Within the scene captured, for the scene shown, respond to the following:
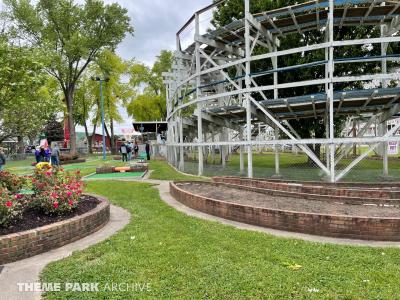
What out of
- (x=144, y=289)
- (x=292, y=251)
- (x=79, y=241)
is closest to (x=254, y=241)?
(x=292, y=251)

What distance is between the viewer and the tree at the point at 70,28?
3578 centimetres

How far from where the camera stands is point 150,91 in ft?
184

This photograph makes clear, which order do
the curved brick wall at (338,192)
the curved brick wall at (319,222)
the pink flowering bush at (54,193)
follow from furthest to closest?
the curved brick wall at (338,192) → the pink flowering bush at (54,193) → the curved brick wall at (319,222)

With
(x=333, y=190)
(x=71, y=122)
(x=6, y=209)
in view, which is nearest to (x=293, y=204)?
(x=333, y=190)

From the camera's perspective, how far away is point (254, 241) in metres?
5.94

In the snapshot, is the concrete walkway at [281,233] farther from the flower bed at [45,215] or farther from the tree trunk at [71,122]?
the tree trunk at [71,122]

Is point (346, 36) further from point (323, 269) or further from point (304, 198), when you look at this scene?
point (323, 269)

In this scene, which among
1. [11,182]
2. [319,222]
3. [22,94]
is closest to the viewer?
[319,222]

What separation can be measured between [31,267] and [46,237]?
81cm

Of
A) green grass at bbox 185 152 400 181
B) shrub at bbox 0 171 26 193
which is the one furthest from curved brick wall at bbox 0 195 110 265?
green grass at bbox 185 152 400 181

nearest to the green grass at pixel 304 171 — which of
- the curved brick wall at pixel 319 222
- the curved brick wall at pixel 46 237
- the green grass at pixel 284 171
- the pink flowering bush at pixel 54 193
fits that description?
the green grass at pixel 284 171

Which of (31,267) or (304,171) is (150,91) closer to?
(304,171)

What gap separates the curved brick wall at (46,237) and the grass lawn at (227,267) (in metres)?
0.65

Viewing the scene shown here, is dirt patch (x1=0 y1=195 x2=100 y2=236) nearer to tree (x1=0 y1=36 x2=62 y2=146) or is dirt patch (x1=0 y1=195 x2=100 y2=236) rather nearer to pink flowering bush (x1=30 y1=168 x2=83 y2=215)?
pink flowering bush (x1=30 y1=168 x2=83 y2=215)
